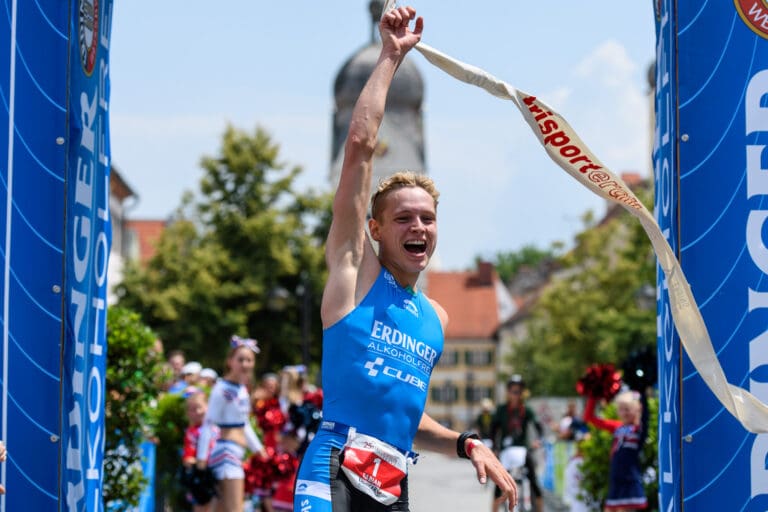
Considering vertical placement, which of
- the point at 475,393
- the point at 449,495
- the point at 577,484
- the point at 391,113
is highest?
the point at 391,113

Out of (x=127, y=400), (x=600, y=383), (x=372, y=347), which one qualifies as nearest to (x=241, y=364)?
(x=127, y=400)

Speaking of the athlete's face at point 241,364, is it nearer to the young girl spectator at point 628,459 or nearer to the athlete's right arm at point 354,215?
the young girl spectator at point 628,459

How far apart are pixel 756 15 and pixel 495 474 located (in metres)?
2.79

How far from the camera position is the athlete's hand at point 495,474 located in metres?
4.96

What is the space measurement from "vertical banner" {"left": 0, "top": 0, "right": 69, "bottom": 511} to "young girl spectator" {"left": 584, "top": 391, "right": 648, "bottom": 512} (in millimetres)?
7105

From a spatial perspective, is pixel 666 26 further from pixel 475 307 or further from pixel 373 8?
pixel 475 307

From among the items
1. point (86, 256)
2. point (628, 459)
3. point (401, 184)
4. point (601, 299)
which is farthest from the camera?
point (601, 299)

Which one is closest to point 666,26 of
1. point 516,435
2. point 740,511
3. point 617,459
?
point 740,511

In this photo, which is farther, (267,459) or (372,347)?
(267,459)

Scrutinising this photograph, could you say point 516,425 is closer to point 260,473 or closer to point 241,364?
point 260,473

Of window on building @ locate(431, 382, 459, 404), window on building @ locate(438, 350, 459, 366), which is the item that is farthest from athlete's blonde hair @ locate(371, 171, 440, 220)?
window on building @ locate(431, 382, 459, 404)

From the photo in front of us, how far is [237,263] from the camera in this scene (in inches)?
1969

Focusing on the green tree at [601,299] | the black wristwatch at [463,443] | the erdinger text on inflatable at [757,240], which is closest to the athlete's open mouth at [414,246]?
the black wristwatch at [463,443]

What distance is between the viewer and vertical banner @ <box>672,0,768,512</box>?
21.1 feet
